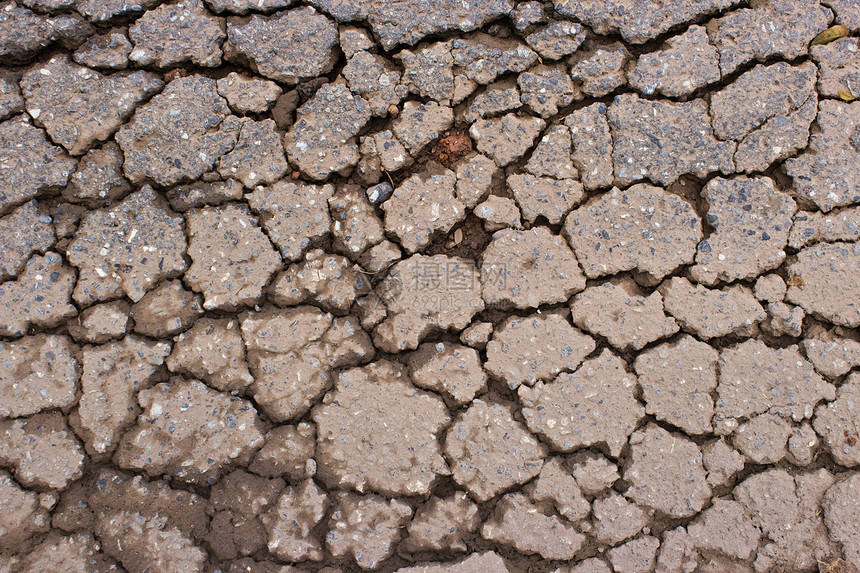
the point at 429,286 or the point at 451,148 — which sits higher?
the point at 451,148

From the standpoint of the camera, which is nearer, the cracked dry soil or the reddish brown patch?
the cracked dry soil

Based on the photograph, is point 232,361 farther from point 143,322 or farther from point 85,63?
point 85,63

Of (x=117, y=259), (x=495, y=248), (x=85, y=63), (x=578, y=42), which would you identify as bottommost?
(x=117, y=259)

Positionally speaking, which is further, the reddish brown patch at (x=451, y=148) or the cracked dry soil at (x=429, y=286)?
the reddish brown patch at (x=451, y=148)

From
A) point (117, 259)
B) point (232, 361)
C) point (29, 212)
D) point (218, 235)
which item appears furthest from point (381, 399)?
point (29, 212)
